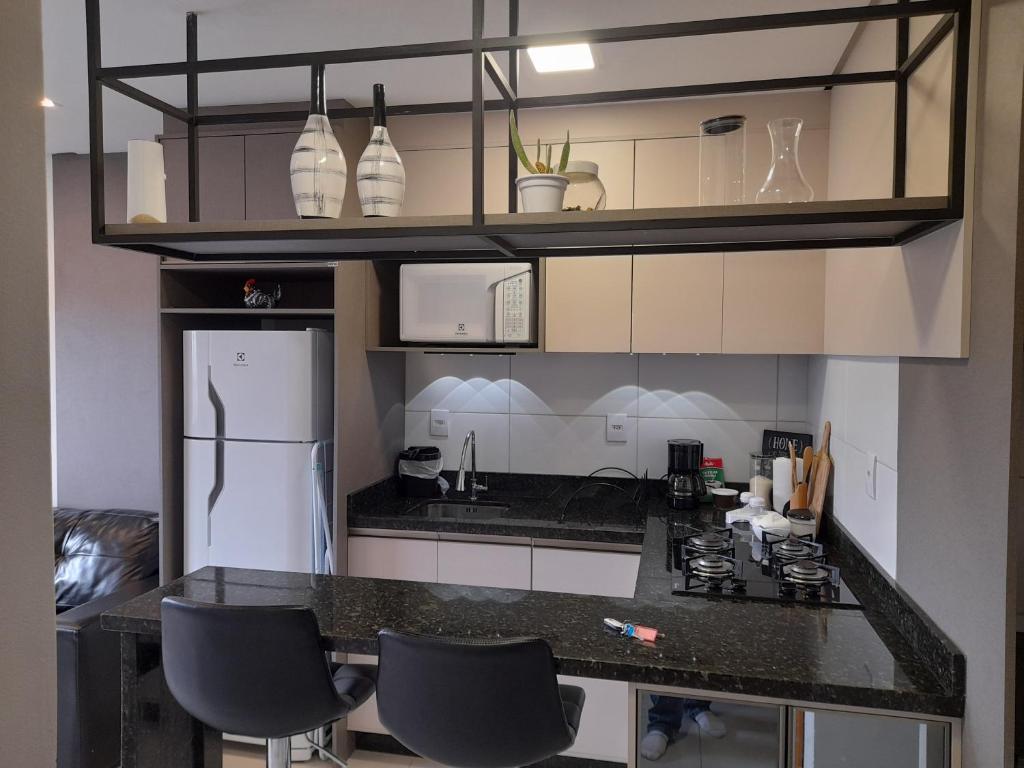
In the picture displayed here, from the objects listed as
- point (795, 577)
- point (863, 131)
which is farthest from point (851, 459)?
point (863, 131)

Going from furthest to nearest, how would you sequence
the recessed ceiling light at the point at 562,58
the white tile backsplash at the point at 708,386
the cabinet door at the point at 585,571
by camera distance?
the white tile backsplash at the point at 708,386, the cabinet door at the point at 585,571, the recessed ceiling light at the point at 562,58

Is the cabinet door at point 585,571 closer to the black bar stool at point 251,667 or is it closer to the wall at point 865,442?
the wall at point 865,442

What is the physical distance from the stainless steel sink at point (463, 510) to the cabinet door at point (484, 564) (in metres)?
0.19

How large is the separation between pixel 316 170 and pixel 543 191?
20.1 inches

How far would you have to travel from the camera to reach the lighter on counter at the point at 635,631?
5.46 feet

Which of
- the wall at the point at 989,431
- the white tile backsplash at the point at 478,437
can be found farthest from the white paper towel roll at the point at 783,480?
the wall at the point at 989,431

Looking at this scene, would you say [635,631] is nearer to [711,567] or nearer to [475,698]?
[475,698]

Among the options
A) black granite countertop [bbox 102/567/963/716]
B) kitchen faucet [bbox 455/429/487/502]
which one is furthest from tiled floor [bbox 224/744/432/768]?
black granite countertop [bbox 102/567/963/716]

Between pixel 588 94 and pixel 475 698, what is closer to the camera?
pixel 475 698

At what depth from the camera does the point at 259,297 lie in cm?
316

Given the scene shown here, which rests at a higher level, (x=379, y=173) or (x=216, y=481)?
(x=379, y=173)

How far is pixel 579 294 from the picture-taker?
314 cm

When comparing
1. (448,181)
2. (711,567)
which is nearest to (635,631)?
(711,567)

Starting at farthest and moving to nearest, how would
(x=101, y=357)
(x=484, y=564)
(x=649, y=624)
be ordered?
(x=101, y=357)
(x=484, y=564)
(x=649, y=624)
